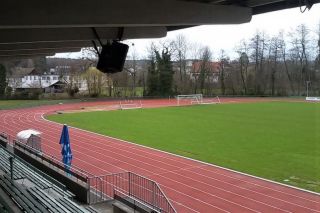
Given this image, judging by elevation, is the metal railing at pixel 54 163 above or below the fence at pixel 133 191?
above

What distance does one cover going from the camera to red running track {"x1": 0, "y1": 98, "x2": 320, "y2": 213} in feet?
39.4

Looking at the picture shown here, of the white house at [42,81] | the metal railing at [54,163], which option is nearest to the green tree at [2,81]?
the white house at [42,81]

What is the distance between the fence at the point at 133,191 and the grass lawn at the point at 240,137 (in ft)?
15.9

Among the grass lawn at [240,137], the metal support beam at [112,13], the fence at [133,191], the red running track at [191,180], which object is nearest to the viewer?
the metal support beam at [112,13]

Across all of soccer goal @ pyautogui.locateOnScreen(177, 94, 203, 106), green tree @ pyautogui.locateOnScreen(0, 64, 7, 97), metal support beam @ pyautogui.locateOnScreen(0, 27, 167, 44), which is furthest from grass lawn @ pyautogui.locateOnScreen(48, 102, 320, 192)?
green tree @ pyautogui.locateOnScreen(0, 64, 7, 97)

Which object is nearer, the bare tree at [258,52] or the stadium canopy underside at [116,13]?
the stadium canopy underside at [116,13]

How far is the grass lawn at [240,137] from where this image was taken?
55.2 feet

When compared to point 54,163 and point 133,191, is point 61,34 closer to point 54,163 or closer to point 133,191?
point 133,191

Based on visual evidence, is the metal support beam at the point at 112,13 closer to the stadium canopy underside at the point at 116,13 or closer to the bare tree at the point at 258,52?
the stadium canopy underside at the point at 116,13

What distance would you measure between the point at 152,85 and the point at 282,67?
2071 cm

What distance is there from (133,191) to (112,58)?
6.22 m

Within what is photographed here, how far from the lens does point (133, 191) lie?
12812 millimetres

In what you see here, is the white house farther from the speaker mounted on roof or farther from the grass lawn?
the speaker mounted on roof

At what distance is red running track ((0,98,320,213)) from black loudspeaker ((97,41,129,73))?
558cm
